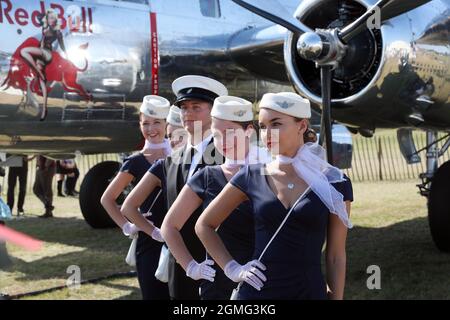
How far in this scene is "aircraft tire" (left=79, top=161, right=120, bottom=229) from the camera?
1077 cm

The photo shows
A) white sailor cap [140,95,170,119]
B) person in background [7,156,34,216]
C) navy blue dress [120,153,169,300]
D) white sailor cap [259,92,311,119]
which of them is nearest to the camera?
white sailor cap [259,92,311,119]

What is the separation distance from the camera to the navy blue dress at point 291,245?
9.18ft

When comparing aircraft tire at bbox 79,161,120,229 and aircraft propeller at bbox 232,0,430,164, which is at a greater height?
aircraft propeller at bbox 232,0,430,164

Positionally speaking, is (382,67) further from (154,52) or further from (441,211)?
(154,52)

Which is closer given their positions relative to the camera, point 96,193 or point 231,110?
point 231,110

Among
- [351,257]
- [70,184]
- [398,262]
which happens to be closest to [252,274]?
[398,262]

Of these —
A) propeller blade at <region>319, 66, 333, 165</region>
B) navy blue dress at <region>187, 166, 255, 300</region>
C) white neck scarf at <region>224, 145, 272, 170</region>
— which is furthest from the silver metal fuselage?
navy blue dress at <region>187, 166, 255, 300</region>

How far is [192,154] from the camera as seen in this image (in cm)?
386

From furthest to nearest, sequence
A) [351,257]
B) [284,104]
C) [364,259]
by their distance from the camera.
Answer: [351,257] < [364,259] < [284,104]

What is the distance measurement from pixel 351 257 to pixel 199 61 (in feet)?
9.37

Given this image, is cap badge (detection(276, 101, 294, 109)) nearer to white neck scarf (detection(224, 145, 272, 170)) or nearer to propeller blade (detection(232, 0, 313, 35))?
white neck scarf (detection(224, 145, 272, 170))

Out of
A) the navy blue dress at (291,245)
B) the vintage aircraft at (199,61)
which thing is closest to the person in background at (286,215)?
the navy blue dress at (291,245)

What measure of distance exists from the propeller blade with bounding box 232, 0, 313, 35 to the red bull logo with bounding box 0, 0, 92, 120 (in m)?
1.74
